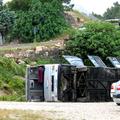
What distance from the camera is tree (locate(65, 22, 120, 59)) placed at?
5159 centimetres

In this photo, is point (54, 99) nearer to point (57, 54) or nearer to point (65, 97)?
point (65, 97)

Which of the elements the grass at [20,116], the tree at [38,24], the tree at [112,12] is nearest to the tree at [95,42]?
the tree at [38,24]

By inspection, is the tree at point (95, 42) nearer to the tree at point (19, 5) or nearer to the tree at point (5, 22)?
the tree at point (5, 22)

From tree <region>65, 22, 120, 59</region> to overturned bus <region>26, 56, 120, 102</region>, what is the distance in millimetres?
17143

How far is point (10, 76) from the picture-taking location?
41.1 meters

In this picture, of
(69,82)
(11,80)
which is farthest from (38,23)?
(69,82)

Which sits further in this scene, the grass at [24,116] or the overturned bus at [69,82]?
the overturned bus at [69,82]

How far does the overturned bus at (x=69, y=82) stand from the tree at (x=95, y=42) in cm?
1714

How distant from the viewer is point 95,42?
52.0 metres

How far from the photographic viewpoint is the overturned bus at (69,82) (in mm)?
32594

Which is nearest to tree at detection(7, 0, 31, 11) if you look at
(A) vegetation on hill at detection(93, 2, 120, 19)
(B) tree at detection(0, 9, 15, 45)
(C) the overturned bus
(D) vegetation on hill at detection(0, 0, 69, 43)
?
(B) tree at detection(0, 9, 15, 45)

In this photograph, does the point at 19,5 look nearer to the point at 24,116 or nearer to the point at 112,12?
the point at 24,116

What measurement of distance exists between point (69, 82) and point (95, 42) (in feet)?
63.8

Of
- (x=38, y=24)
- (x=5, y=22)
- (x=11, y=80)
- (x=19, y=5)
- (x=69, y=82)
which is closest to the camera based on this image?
(x=69, y=82)
